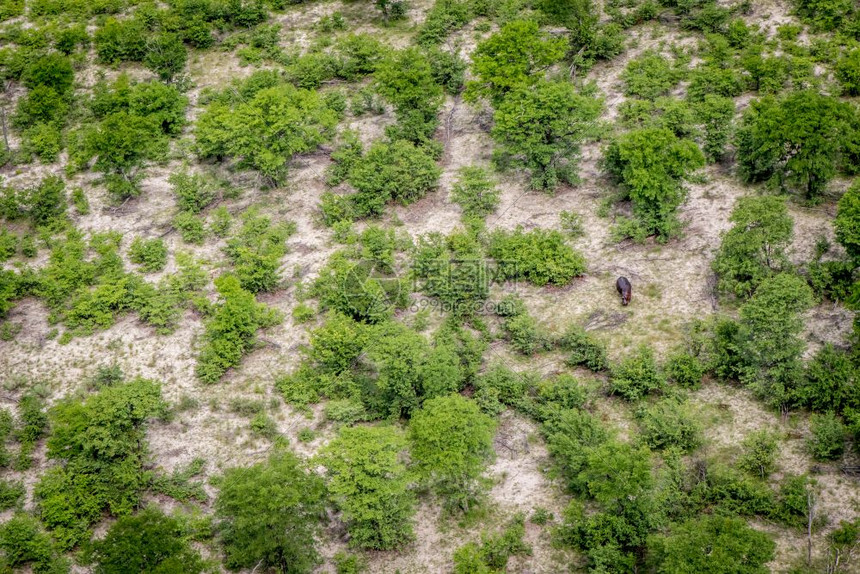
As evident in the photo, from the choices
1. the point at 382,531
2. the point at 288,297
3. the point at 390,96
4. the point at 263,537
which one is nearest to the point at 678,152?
the point at 390,96

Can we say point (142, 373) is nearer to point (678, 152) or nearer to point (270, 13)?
point (678, 152)

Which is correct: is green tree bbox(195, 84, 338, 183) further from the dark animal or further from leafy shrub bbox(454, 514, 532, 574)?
leafy shrub bbox(454, 514, 532, 574)

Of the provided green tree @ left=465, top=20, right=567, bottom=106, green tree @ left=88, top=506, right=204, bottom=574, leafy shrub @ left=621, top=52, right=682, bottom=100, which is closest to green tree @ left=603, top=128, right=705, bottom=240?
green tree @ left=465, top=20, right=567, bottom=106

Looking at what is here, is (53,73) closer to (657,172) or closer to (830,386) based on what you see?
(657,172)

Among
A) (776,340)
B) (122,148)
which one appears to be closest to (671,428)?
(776,340)

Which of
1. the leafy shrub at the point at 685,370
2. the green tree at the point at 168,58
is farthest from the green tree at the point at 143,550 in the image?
the green tree at the point at 168,58
